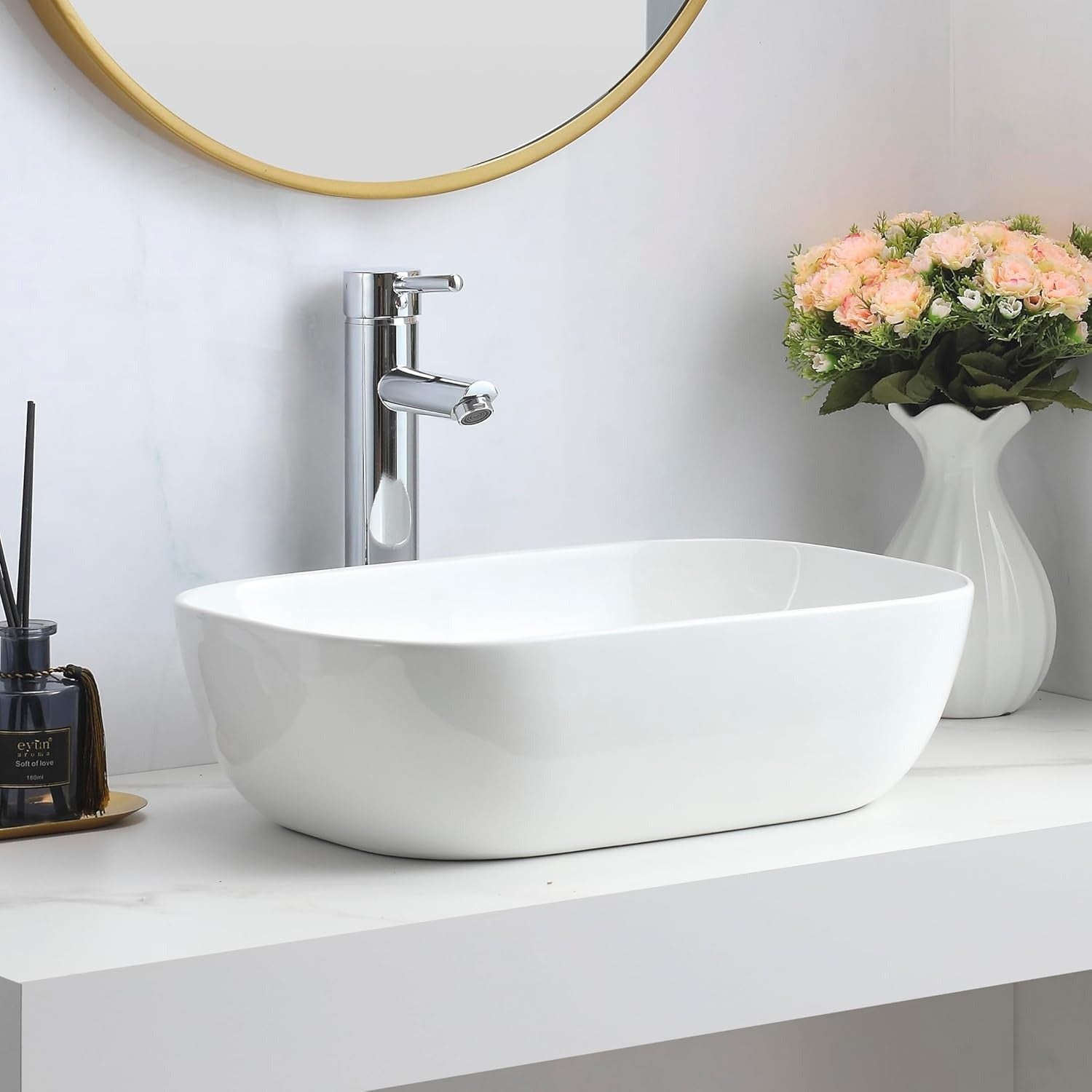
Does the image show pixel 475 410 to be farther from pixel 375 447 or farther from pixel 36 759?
pixel 36 759

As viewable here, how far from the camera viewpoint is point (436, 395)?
1.10 meters

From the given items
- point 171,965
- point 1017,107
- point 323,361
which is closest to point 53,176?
point 323,361

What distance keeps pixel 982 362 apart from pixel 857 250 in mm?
144

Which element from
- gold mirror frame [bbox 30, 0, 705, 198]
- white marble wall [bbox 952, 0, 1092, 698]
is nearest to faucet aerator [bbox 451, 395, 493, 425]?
gold mirror frame [bbox 30, 0, 705, 198]

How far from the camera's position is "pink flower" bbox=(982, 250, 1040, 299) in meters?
1.22

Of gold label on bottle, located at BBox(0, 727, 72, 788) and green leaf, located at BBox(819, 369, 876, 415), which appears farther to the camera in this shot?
green leaf, located at BBox(819, 369, 876, 415)

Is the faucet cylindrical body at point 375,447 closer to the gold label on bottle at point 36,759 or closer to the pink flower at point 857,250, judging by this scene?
the gold label on bottle at point 36,759

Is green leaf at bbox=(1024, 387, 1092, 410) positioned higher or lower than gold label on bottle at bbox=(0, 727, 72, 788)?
higher

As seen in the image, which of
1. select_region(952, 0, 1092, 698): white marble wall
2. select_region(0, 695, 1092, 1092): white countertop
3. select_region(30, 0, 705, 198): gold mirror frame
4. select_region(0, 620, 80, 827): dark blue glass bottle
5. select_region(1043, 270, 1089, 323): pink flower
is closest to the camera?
select_region(0, 695, 1092, 1092): white countertop

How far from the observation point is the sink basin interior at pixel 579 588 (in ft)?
Answer: 3.65

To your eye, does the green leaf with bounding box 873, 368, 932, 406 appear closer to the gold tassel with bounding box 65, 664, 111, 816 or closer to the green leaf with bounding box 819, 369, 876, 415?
the green leaf with bounding box 819, 369, 876, 415

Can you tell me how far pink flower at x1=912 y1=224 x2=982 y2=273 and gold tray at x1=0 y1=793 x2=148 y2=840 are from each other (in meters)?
0.77

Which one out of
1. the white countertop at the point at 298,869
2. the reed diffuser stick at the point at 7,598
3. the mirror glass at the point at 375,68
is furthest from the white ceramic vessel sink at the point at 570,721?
the mirror glass at the point at 375,68

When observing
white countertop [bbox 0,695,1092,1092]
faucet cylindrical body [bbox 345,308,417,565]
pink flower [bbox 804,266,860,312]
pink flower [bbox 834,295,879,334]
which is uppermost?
pink flower [bbox 804,266,860,312]
